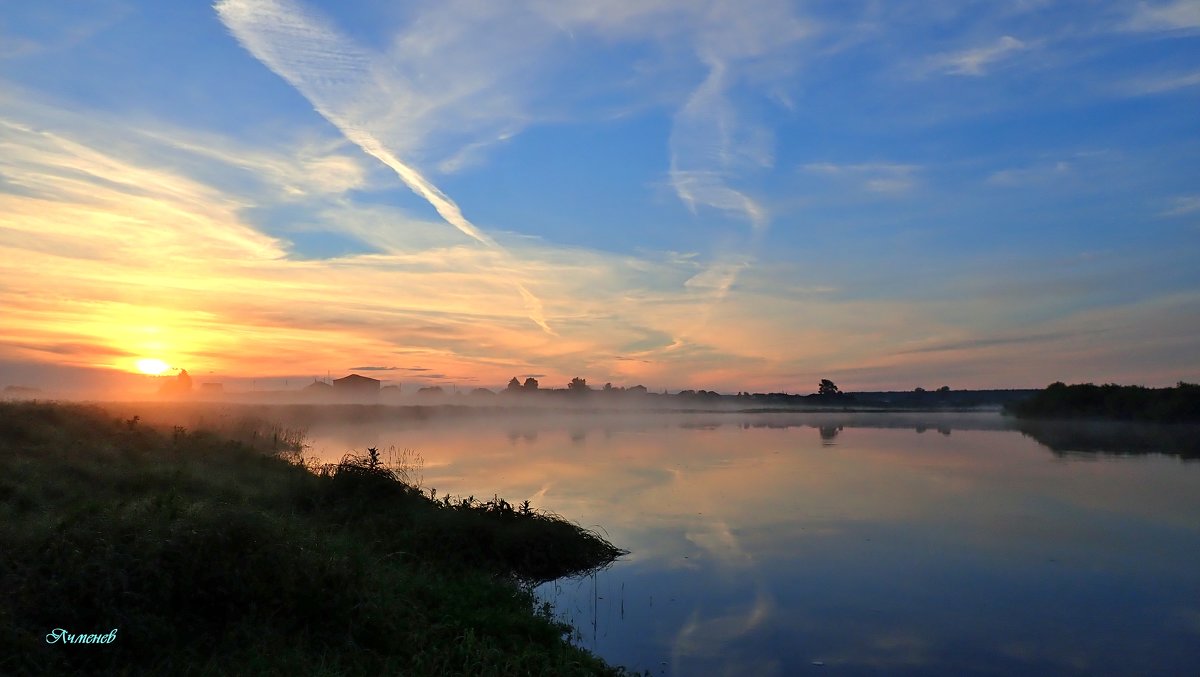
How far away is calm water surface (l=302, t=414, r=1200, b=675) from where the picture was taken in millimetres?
11172

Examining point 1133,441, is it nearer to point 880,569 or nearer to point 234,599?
point 880,569

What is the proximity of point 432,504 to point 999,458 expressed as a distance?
123ft

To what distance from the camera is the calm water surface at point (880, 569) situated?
1117cm

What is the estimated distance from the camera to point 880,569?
52.3 ft

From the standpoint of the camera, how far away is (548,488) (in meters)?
28.0

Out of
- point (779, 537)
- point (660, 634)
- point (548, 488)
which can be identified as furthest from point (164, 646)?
point (548, 488)

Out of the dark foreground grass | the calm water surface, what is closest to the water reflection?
the calm water surface

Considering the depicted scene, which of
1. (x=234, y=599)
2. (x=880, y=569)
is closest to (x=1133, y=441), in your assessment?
(x=880, y=569)

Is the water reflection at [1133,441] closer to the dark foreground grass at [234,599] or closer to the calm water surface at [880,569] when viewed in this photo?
the calm water surface at [880,569]

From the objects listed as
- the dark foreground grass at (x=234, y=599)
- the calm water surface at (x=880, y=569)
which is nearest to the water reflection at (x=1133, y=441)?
the calm water surface at (x=880, y=569)

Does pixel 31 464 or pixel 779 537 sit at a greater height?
pixel 31 464

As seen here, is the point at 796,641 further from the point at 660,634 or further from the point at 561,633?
the point at 561,633

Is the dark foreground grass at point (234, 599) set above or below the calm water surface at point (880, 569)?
above

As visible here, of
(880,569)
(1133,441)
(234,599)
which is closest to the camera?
(234,599)
